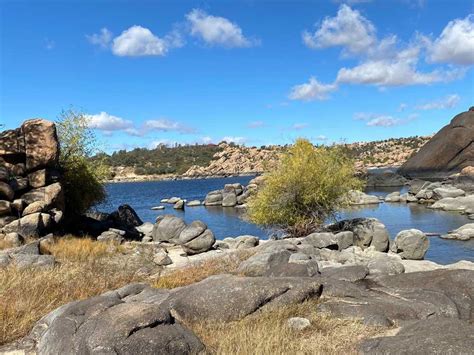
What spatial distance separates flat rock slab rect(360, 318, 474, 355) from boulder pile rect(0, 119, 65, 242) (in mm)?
19177

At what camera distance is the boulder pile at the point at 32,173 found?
894 inches

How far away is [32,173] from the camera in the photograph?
24375 millimetres

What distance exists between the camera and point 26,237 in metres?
21.2

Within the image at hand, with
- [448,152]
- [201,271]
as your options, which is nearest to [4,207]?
[201,271]

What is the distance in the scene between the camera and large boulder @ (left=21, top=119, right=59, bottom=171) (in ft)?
80.1

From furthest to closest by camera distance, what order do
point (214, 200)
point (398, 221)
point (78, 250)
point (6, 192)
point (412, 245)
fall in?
1. point (214, 200)
2. point (398, 221)
3. point (412, 245)
4. point (6, 192)
5. point (78, 250)

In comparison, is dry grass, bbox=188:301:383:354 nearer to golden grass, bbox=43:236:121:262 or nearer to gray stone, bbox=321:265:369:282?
gray stone, bbox=321:265:369:282

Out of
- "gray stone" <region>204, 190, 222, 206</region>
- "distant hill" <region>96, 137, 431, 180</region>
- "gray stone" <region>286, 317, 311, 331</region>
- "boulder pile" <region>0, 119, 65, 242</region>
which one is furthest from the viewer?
"distant hill" <region>96, 137, 431, 180</region>

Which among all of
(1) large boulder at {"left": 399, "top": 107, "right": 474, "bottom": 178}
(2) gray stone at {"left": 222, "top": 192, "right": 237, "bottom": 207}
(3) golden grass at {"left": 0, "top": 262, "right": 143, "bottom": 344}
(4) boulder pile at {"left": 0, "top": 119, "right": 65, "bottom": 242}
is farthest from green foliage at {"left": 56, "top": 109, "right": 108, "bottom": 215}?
(1) large boulder at {"left": 399, "top": 107, "right": 474, "bottom": 178}

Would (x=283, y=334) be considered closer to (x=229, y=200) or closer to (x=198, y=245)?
(x=198, y=245)

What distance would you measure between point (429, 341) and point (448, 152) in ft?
292

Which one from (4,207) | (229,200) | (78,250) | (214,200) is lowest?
(214,200)

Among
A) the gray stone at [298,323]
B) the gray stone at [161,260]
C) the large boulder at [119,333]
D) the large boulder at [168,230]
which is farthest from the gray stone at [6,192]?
the gray stone at [298,323]

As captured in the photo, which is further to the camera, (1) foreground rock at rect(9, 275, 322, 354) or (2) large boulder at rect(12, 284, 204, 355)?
(1) foreground rock at rect(9, 275, 322, 354)
